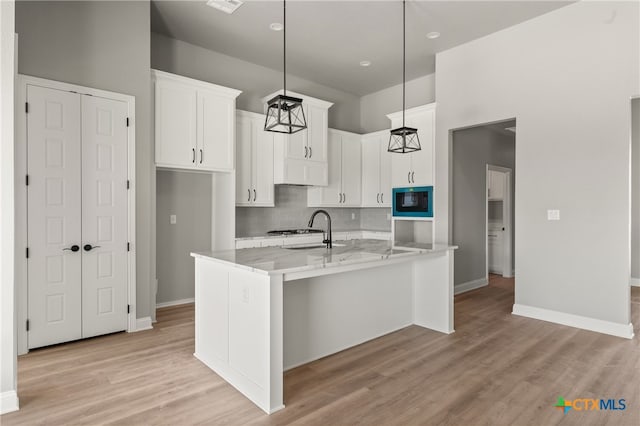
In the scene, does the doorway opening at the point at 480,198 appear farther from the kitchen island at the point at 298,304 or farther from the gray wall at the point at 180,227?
the gray wall at the point at 180,227

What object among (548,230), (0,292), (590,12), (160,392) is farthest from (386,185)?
(0,292)

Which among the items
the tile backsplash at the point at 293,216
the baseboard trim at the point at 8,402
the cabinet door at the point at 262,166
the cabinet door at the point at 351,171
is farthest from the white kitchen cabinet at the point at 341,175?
the baseboard trim at the point at 8,402

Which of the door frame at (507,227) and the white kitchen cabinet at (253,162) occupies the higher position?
the white kitchen cabinet at (253,162)

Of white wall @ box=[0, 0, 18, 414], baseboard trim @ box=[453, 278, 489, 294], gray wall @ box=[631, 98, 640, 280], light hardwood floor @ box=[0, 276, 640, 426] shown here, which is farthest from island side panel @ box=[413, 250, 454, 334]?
gray wall @ box=[631, 98, 640, 280]

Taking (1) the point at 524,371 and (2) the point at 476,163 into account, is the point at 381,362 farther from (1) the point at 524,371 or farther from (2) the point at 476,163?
(2) the point at 476,163

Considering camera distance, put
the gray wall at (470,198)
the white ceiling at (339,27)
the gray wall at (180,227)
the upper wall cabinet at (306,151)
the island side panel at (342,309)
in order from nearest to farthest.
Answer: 1. the island side panel at (342,309)
2. the white ceiling at (339,27)
3. the gray wall at (180,227)
4. the upper wall cabinet at (306,151)
5. the gray wall at (470,198)

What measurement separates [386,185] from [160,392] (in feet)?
14.6

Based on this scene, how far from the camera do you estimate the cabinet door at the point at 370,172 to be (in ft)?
20.0

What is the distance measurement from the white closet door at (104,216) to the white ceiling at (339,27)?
1.40 m

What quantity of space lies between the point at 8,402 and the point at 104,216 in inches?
66.8

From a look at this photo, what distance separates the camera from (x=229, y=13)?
400cm

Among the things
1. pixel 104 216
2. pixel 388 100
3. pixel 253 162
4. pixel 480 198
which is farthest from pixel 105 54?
pixel 480 198

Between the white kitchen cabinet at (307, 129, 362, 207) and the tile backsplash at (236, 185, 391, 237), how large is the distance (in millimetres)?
223

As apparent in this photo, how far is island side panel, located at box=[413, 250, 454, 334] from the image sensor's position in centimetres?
360
